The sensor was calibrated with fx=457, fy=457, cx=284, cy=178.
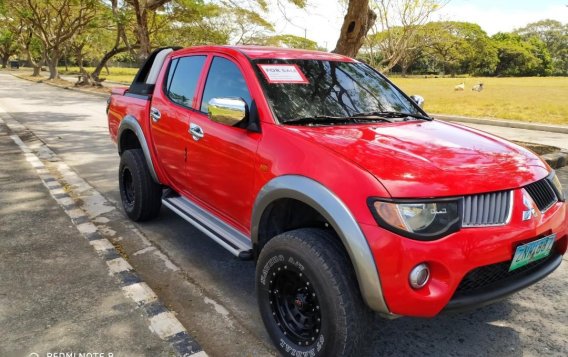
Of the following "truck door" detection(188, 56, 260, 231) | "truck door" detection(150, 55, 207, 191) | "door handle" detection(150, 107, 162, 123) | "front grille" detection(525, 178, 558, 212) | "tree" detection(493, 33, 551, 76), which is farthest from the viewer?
"tree" detection(493, 33, 551, 76)

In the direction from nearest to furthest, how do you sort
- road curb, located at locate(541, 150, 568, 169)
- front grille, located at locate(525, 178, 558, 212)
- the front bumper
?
the front bumper → front grille, located at locate(525, 178, 558, 212) → road curb, located at locate(541, 150, 568, 169)

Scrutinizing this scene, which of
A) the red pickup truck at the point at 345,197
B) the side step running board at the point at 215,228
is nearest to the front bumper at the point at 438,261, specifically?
the red pickup truck at the point at 345,197

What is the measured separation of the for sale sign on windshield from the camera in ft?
10.1

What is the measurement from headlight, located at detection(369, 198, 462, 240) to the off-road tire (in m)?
2.85

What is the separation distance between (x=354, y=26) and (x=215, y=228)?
636 cm

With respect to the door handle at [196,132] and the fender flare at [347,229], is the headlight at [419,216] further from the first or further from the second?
the door handle at [196,132]

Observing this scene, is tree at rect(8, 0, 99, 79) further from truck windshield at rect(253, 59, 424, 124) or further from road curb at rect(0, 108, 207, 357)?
truck windshield at rect(253, 59, 424, 124)

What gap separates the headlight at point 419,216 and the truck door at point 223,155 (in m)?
0.99

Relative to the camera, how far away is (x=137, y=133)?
14.5 ft

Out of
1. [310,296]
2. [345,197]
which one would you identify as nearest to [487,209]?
[345,197]

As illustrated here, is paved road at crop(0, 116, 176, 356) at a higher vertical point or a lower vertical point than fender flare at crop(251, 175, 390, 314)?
lower

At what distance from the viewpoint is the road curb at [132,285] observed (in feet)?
8.77

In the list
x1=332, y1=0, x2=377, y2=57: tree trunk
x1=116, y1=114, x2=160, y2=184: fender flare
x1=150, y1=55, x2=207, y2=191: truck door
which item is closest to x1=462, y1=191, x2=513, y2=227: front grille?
x1=150, y1=55, x2=207, y2=191: truck door

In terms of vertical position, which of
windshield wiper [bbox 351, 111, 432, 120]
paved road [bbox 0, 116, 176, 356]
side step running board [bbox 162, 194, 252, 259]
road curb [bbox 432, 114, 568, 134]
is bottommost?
paved road [bbox 0, 116, 176, 356]
